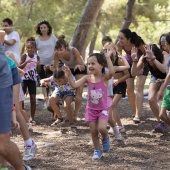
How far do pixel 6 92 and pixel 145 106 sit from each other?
7.62m

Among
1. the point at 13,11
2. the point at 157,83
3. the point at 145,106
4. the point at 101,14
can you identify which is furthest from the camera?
the point at 101,14

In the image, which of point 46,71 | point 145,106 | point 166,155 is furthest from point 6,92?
point 145,106

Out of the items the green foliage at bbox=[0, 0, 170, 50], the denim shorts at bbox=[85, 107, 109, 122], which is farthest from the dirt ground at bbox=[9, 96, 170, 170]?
the green foliage at bbox=[0, 0, 170, 50]

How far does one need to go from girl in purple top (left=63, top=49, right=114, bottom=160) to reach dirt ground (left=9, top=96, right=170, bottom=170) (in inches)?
10.9

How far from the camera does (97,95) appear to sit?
6.35 meters

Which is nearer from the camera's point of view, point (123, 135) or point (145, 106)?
point (123, 135)

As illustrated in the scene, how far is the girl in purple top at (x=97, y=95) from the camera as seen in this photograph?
20.5 feet

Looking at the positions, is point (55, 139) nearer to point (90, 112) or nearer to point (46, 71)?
point (90, 112)

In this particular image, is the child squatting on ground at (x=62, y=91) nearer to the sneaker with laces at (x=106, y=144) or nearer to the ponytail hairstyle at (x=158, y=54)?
the ponytail hairstyle at (x=158, y=54)

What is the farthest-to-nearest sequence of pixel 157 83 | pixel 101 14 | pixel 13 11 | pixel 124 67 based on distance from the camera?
pixel 101 14
pixel 13 11
pixel 157 83
pixel 124 67

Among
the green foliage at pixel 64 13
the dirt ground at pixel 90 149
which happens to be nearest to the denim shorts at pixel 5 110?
the dirt ground at pixel 90 149

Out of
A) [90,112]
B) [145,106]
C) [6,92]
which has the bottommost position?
[145,106]

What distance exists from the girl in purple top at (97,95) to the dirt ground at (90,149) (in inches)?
10.9

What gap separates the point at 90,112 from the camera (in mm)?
6348
